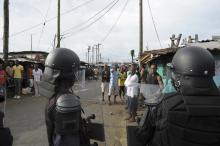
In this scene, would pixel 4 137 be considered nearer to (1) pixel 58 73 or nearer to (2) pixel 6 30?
(1) pixel 58 73

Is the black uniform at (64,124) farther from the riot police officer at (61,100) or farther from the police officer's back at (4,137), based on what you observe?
the police officer's back at (4,137)

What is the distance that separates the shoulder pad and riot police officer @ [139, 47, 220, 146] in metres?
0.56

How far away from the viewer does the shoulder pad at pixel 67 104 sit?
9.75 feet

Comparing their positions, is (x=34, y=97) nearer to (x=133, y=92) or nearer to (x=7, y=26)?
(x=7, y=26)

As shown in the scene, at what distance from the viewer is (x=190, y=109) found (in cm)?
282

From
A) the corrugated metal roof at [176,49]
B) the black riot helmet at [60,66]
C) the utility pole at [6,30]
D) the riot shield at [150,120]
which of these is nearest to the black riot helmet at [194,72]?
the riot shield at [150,120]

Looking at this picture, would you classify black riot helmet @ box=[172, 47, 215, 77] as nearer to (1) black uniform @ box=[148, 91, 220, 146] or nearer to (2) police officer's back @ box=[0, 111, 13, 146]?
(1) black uniform @ box=[148, 91, 220, 146]

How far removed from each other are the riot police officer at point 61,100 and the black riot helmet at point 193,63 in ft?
2.61

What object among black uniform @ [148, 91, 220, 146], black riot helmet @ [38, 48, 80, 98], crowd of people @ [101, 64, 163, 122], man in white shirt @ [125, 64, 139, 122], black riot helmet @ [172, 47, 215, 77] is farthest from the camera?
man in white shirt @ [125, 64, 139, 122]

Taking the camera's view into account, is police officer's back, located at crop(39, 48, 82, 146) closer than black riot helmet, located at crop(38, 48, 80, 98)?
Yes

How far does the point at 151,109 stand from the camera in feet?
9.96

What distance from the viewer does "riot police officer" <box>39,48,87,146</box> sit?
9.80ft

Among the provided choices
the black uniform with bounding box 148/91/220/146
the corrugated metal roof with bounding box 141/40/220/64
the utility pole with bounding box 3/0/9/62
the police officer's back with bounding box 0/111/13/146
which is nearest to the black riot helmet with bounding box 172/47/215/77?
the black uniform with bounding box 148/91/220/146

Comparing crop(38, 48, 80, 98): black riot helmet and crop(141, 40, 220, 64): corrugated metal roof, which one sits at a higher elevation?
crop(141, 40, 220, 64): corrugated metal roof
